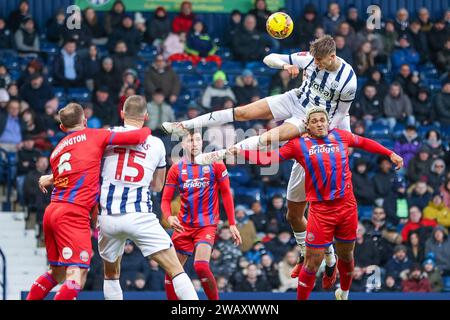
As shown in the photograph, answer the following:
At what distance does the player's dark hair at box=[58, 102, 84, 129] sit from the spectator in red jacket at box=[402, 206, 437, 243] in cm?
941

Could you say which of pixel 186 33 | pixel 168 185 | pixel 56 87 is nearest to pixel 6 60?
pixel 56 87

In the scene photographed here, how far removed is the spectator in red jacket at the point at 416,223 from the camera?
20.9 metres

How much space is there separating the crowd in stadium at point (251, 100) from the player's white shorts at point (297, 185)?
464cm

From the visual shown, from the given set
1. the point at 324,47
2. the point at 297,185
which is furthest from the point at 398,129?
the point at 324,47

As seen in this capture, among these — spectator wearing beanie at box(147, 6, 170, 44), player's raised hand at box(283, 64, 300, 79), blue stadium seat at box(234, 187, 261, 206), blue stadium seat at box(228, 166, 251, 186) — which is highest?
spectator wearing beanie at box(147, 6, 170, 44)

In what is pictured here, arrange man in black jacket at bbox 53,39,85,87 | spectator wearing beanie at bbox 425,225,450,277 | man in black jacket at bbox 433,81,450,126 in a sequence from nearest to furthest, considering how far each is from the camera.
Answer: spectator wearing beanie at bbox 425,225,450,277, man in black jacket at bbox 53,39,85,87, man in black jacket at bbox 433,81,450,126

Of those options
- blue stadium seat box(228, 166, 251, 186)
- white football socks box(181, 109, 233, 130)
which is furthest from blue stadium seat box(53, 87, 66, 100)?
white football socks box(181, 109, 233, 130)

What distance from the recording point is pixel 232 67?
2431 centimetres

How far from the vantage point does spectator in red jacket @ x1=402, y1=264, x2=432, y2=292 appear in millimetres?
19859

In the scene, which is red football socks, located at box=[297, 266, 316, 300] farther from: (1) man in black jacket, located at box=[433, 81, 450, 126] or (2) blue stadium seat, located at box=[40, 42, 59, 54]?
(2) blue stadium seat, located at box=[40, 42, 59, 54]

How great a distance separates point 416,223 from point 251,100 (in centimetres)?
386

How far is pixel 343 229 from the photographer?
543 inches

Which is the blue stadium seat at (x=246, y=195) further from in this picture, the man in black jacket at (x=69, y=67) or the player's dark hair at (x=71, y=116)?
the player's dark hair at (x=71, y=116)
